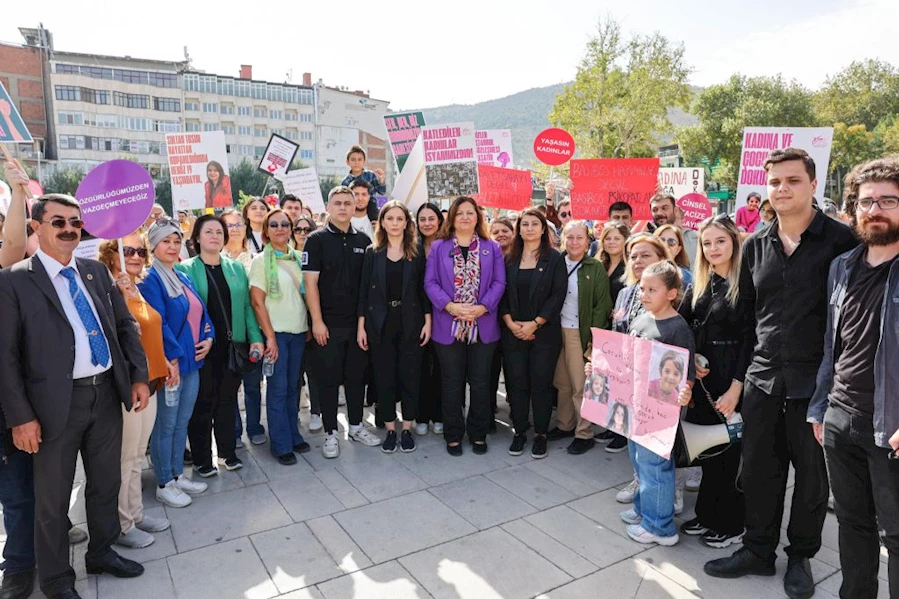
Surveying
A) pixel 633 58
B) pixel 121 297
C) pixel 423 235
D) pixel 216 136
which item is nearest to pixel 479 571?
pixel 121 297

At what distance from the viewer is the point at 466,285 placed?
198 inches

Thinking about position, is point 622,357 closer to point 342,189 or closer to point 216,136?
point 342,189

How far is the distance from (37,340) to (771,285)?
3.88 metres

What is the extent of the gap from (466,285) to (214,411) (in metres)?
2.35

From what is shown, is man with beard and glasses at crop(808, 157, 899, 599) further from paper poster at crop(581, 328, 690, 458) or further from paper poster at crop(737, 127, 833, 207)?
paper poster at crop(737, 127, 833, 207)

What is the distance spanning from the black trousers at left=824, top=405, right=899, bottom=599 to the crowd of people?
1cm

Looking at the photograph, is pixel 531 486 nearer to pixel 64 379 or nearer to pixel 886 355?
pixel 886 355

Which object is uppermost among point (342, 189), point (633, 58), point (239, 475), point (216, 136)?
point (633, 58)

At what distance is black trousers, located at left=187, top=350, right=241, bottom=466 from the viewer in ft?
14.6

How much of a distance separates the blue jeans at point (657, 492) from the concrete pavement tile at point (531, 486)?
710 millimetres

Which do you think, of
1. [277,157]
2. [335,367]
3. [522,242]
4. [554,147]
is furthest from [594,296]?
[277,157]

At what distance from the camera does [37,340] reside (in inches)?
113

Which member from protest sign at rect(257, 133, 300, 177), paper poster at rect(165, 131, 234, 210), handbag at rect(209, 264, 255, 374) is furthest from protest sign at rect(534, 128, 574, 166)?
handbag at rect(209, 264, 255, 374)

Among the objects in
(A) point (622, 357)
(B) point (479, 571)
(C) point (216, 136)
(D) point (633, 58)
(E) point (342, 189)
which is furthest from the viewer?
(D) point (633, 58)
